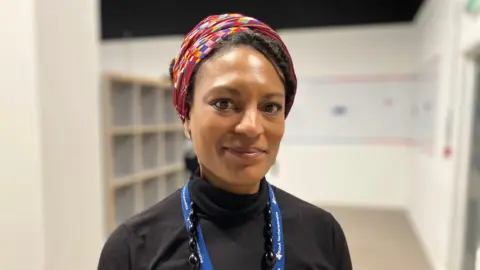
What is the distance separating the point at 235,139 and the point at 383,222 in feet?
15.1

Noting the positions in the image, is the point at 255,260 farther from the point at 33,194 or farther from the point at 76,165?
the point at 76,165

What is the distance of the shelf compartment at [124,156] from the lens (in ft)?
11.5

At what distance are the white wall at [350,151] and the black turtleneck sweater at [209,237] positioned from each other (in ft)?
16.4

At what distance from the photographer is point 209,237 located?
0.88 meters

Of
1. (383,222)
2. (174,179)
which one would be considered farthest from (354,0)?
(174,179)

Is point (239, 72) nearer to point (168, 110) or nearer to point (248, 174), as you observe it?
point (248, 174)

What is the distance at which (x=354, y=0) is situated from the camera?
5.09 m

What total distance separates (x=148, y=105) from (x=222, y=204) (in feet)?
10.6

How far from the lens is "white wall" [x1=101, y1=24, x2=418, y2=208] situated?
5.50 m

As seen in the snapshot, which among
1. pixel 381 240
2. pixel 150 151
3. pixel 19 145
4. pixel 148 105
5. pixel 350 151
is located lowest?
pixel 381 240

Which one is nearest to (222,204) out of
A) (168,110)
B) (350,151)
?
(168,110)

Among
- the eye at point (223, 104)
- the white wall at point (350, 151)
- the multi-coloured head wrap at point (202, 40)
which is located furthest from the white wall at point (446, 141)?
the eye at point (223, 104)

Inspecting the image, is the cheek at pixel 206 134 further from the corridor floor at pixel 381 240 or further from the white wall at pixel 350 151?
the white wall at pixel 350 151

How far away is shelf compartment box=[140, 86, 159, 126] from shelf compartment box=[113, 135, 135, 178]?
1.17 feet
